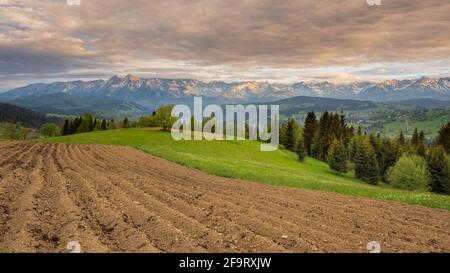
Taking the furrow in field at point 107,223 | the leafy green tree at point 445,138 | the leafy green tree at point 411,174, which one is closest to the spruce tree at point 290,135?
the leafy green tree at point 411,174

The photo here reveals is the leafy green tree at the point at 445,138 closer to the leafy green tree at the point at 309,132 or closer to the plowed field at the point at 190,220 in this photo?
the leafy green tree at the point at 309,132

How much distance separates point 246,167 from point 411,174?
42145 millimetres

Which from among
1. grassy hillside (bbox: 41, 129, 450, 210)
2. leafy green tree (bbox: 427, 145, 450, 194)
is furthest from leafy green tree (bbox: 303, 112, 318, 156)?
leafy green tree (bbox: 427, 145, 450, 194)

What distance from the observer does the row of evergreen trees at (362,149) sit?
75.6 metres

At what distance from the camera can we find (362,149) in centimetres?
8612

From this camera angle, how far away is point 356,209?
20.4 metres

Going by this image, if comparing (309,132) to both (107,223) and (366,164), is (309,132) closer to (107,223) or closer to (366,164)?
(366,164)

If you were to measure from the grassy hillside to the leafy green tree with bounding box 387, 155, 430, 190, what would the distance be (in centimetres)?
1342

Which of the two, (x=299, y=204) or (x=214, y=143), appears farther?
(x=214, y=143)

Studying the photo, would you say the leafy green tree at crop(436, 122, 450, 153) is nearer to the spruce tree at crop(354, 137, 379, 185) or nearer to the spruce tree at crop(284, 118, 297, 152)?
the spruce tree at crop(354, 137, 379, 185)

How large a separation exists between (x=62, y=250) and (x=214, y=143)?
242 ft

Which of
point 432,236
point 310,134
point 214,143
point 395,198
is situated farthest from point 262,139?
point 432,236

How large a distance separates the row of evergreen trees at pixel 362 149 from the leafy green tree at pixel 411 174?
91.1 inches
